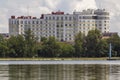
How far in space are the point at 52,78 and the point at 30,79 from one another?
8.45ft

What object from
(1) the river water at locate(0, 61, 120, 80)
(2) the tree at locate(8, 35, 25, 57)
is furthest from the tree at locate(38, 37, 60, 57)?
(1) the river water at locate(0, 61, 120, 80)

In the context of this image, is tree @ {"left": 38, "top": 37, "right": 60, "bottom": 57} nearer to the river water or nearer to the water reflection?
the river water

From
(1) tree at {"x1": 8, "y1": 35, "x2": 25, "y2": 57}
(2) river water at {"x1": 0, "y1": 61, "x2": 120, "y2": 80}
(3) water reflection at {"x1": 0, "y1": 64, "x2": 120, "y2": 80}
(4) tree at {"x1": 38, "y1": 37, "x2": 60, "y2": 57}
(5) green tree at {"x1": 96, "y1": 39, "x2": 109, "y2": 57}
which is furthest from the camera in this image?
(5) green tree at {"x1": 96, "y1": 39, "x2": 109, "y2": 57}

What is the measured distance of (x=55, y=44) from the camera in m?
197

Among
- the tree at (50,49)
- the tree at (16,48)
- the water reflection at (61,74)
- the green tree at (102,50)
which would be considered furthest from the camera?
the green tree at (102,50)

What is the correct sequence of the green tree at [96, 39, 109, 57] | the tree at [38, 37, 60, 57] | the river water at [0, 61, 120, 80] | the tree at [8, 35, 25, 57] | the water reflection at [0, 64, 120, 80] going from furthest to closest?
the green tree at [96, 39, 109, 57]
the tree at [38, 37, 60, 57]
the tree at [8, 35, 25, 57]
the river water at [0, 61, 120, 80]
the water reflection at [0, 64, 120, 80]

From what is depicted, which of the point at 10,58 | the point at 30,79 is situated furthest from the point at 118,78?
the point at 10,58

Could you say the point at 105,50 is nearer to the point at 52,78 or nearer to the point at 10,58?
the point at 10,58

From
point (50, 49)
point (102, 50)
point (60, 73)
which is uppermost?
point (50, 49)

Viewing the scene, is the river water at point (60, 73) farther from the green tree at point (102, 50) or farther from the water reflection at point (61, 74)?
the green tree at point (102, 50)

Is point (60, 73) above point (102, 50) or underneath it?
above

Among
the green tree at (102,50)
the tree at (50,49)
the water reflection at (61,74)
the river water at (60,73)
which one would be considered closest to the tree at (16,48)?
the tree at (50,49)

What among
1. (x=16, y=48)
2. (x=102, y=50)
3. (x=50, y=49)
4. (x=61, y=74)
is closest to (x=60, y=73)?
(x=61, y=74)

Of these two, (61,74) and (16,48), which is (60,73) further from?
(16,48)
